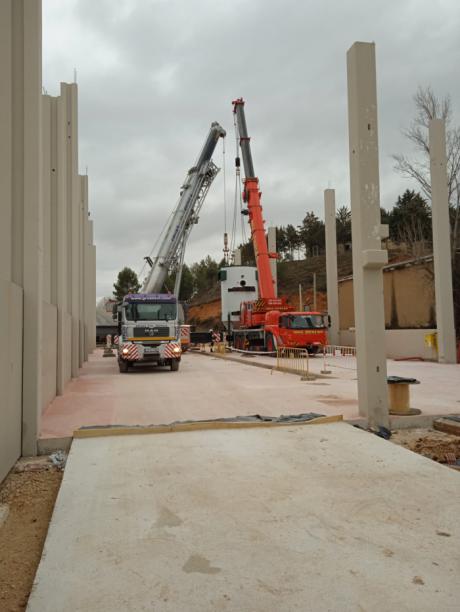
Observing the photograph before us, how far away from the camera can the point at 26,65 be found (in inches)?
245

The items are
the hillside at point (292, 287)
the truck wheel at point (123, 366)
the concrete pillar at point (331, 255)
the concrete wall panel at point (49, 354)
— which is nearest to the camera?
the concrete wall panel at point (49, 354)

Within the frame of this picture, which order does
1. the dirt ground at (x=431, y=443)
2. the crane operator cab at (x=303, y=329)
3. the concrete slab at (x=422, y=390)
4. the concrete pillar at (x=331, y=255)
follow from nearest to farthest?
the dirt ground at (x=431, y=443)
the concrete slab at (x=422, y=390)
the crane operator cab at (x=303, y=329)
the concrete pillar at (x=331, y=255)

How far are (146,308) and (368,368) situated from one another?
407 inches

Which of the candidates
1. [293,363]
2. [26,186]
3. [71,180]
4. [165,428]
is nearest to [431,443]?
[165,428]

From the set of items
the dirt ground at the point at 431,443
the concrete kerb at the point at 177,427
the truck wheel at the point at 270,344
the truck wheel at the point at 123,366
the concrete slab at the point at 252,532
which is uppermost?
the truck wheel at the point at 270,344

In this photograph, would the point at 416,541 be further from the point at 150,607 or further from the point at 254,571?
the point at 150,607

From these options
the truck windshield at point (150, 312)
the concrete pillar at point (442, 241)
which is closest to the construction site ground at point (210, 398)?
the truck windshield at point (150, 312)

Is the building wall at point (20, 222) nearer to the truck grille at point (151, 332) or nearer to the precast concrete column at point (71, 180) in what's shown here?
the precast concrete column at point (71, 180)

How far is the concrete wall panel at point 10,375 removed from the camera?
5.00 metres

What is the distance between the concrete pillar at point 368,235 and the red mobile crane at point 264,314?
553 inches

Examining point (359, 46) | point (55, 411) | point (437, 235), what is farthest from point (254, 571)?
point (437, 235)

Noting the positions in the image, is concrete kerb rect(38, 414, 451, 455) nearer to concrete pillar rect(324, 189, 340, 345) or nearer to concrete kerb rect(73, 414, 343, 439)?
concrete kerb rect(73, 414, 343, 439)

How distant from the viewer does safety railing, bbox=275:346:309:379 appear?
1491 cm

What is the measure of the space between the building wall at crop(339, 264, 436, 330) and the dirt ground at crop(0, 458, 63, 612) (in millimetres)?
25317
